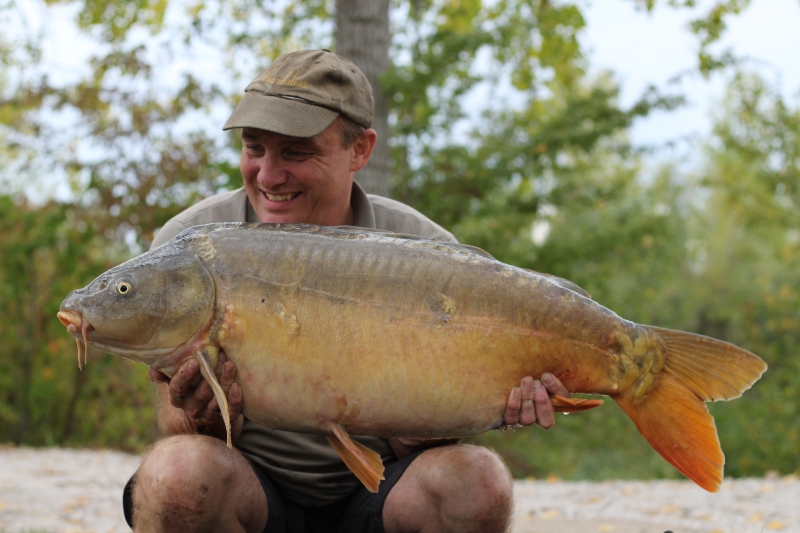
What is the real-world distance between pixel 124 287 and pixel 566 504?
149 inches

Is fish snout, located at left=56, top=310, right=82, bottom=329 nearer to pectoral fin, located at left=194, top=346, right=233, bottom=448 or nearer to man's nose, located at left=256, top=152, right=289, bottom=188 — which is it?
pectoral fin, located at left=194, top=346, right=233, bottom=448

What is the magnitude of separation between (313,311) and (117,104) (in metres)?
6.38

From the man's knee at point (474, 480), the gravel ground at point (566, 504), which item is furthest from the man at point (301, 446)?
the gravel ground at point (566, 504)

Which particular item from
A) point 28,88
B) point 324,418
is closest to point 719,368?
point 324,418

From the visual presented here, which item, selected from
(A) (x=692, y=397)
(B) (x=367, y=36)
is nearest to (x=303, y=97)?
(A) (x=692, y=397)

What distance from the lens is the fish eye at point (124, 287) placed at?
2.14m

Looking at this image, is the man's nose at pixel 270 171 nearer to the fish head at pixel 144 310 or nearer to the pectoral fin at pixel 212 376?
the fish head at pixel 144 310

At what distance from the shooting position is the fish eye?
214 centimetres

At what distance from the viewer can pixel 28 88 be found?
8.46 metres

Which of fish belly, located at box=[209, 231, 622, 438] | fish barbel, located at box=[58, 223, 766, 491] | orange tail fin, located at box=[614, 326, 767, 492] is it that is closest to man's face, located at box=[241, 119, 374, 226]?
fish barbel, located at box=[58, 223, 766, 491]

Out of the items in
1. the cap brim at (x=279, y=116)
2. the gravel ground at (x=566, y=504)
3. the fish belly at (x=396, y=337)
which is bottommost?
the gravel ground at (x=566, y=504)

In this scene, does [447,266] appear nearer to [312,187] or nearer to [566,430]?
[312,187]

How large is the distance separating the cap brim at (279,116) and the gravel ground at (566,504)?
2.29 meters

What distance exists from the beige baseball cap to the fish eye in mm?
720
